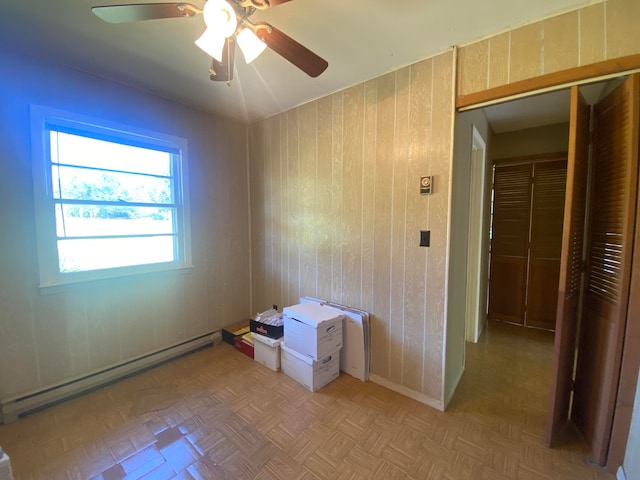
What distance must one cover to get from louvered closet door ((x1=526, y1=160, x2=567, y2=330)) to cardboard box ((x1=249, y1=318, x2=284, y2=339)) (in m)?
3.09

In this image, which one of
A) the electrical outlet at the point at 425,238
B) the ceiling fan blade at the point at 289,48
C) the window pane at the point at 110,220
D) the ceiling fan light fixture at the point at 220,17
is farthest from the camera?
the window pane at the point at 110,220

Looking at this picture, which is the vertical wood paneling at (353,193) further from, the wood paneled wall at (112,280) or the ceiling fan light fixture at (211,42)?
the wood paneled wall at (112,280)

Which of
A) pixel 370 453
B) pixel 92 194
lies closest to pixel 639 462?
pixel 370 453

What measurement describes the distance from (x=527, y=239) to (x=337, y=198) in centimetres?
259

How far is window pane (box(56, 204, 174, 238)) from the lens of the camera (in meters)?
1.97

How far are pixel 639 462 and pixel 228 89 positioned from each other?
3.37 metres

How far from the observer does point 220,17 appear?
1090 mm

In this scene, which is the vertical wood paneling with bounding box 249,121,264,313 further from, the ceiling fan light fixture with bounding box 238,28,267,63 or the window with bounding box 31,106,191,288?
the ceiling fan light fixture with bounding box 238,28,267,63

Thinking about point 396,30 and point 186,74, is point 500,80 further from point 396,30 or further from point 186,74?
A: point 186,74

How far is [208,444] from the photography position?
1.60 m

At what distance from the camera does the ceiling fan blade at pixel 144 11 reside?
1.07 meters

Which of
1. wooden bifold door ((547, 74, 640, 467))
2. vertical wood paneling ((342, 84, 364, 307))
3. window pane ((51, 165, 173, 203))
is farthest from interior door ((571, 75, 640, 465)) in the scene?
window pane ((51, 165, 173, 203))

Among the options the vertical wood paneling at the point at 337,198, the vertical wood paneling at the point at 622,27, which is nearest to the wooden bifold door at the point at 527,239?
the vertical wood paneling at the point at 622,27

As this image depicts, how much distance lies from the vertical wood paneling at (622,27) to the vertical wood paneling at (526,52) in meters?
0.26
